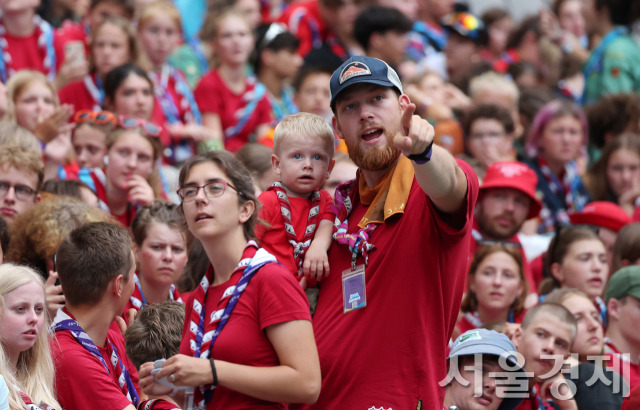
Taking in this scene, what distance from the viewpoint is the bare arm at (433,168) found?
420 cm

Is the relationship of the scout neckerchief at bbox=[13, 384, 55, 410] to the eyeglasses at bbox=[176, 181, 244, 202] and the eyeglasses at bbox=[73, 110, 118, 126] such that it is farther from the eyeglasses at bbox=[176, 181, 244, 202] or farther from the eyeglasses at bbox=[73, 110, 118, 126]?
→ the eyeglasses at bbox=[73, 110, 118, 126]

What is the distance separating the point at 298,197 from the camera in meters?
5.16

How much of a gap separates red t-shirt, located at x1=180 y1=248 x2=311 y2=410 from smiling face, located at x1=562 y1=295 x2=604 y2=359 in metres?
2.88

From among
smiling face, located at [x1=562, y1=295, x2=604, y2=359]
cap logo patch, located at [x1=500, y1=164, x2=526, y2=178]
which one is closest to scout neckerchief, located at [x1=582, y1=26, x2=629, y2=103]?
cap logo patch, located at [x1=500, y1=164, x2=526, y2=178]

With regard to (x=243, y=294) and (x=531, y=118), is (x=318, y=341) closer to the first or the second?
(x=243, y=294)

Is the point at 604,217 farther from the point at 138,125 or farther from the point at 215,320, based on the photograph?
the point at 215,320

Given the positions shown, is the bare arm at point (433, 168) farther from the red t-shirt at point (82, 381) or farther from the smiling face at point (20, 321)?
the smiling face at point (20, 321)

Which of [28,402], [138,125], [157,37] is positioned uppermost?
[157,37]

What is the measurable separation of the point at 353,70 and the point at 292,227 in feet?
2.64

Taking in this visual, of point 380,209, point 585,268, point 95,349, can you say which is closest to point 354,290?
point 380,209

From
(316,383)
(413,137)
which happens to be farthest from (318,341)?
(413,137)

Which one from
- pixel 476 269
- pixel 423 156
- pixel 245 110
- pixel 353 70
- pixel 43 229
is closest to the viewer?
pixel 423 156

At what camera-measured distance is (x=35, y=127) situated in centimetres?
798

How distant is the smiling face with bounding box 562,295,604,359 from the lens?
6.48m
